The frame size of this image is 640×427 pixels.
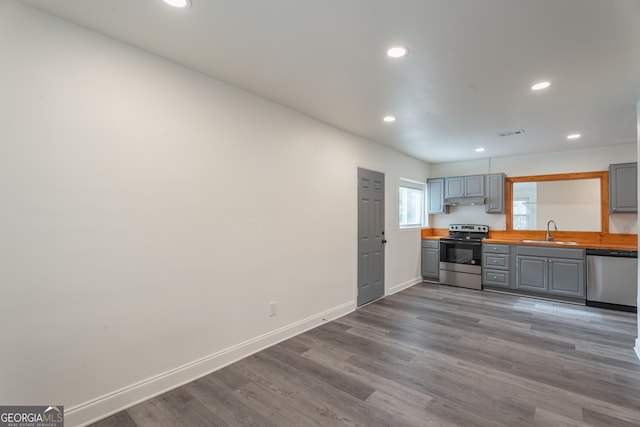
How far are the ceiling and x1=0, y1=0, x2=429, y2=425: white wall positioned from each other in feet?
0.82

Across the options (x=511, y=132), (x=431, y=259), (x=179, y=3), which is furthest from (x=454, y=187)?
(x=179, y=3)

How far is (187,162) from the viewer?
8.00 ft

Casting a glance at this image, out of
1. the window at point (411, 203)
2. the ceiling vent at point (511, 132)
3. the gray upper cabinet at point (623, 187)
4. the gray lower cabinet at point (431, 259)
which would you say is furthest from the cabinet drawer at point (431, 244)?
the gray upper cabinet at point (623, 187)

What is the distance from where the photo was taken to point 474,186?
581 centimetres

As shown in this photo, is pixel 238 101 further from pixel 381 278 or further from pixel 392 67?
pixel 381 278

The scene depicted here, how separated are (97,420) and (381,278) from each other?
385 cm

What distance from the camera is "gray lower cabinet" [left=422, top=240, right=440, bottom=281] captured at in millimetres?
5926

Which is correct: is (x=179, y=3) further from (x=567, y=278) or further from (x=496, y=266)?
(x=567, y=278)

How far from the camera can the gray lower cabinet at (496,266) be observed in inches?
204

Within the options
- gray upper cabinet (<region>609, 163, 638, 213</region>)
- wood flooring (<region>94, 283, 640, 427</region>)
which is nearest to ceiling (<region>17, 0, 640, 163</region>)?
gray upper cabinet (<region>609, 163, 638, 213</region>)

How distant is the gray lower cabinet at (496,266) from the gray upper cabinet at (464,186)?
3.60 ft

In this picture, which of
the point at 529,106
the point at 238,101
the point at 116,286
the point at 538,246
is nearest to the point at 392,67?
the point at 238,101

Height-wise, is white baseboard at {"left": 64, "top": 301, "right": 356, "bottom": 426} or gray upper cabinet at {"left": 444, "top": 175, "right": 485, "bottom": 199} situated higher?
gray upper cabinet at {"left": 444, "top": 175, "right": 485, "bottom": 199}

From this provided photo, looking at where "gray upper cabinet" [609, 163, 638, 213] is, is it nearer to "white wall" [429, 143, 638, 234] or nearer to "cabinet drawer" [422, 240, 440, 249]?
"white wall" [429, 143, 638, 234]
